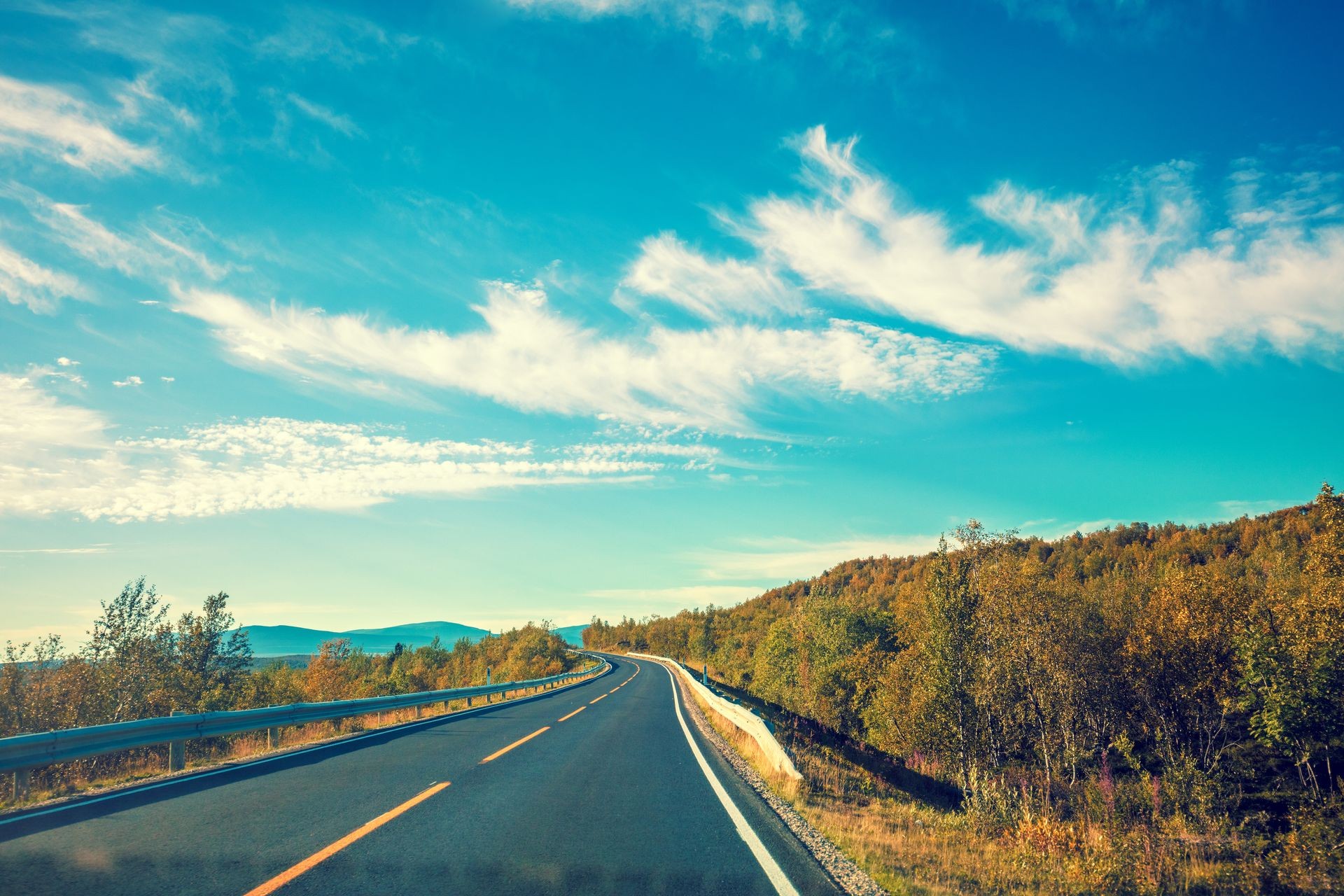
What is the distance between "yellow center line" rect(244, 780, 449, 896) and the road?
0.02m

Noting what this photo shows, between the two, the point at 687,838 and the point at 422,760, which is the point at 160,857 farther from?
the point at 422,760

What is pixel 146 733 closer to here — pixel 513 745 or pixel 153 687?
pixel 513 745

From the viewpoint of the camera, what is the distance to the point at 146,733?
9516mm

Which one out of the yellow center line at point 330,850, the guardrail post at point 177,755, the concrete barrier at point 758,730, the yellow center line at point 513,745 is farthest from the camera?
the yellow center line at point 513,745

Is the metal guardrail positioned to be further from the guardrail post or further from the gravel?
the gravel

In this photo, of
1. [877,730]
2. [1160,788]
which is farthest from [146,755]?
[877,730]

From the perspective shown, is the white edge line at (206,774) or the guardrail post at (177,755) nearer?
the white edge line at (206,774)

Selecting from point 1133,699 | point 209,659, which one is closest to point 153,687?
point 209,659

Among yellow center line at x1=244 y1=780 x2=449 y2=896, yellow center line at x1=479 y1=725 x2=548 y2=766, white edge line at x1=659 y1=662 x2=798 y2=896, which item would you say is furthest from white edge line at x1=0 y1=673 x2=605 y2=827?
white edge line at x1=659 y1=662 x2=798 y2=896

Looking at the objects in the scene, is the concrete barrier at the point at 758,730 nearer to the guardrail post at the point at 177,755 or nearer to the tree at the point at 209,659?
the guardrail post at the point at 177,755

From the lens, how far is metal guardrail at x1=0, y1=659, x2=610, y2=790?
761 cm

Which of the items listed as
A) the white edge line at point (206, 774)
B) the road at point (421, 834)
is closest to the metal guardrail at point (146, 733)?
the white edge line at point (206, 774)

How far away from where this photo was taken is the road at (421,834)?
476 centimetres

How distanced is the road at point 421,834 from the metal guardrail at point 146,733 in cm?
100
